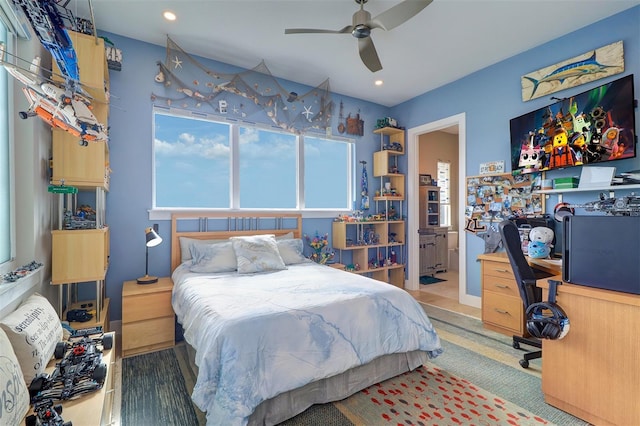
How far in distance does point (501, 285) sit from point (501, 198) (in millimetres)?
1139

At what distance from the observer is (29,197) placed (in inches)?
78.5

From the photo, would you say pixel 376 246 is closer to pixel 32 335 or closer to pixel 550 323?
pixel 550 323

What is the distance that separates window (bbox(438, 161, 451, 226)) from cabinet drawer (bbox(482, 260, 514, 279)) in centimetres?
368

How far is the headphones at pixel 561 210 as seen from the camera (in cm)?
285

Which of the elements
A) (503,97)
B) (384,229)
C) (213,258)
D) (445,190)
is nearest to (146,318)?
(213,258)

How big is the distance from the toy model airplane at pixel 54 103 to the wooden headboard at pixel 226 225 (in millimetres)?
1604

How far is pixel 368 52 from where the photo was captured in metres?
2.68

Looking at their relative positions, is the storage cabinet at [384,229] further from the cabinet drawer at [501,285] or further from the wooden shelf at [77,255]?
the wooden shelf at [77,255]

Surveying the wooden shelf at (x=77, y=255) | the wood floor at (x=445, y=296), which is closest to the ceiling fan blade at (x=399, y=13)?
the wooden shelf at (x=77, y=255)

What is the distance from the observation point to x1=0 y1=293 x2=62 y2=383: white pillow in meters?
1.32

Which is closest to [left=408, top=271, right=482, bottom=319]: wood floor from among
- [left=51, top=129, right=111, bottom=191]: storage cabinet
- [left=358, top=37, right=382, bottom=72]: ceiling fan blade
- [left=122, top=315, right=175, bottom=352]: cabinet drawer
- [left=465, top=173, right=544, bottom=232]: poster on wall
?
[left=465, top=173, right=544, bottom=232]: poster on wall

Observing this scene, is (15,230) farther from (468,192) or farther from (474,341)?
(468,192)

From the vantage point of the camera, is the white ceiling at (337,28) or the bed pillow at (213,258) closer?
the white ceiling at (337,28)

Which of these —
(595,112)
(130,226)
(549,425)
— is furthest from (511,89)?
(130,226)
